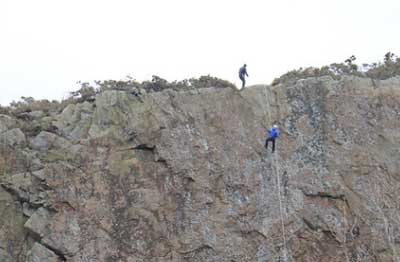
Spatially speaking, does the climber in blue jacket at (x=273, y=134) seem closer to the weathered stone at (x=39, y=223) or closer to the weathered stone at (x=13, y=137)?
the weathered stone at (x=39, y=223)

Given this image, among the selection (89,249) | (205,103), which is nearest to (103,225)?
(89,249)

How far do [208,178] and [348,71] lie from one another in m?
7.82

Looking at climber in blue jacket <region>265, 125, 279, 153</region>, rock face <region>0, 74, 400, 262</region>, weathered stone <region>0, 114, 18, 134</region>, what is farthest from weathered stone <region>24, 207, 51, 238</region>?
climber in blue jacket <region>265, 125, 279, 153</region>

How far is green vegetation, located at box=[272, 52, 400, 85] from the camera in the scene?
75.2 feet

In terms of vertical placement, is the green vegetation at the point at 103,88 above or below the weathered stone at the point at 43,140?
above

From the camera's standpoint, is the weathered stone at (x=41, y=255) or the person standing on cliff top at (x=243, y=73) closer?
the weathered stone at (x=41, y=255)

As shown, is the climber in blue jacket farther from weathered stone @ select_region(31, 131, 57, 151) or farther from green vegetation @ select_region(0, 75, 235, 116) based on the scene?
weathered stone @ select_region(31, 131, 57, 151)

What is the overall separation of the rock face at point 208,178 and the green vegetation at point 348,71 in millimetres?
1269

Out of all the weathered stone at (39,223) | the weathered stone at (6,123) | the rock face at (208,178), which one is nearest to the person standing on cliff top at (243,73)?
Answer: the rock face at (208,178)

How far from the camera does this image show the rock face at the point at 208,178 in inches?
732

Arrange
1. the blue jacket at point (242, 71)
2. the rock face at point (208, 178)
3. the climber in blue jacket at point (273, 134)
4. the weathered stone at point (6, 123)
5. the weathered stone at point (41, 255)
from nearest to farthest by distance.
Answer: the weathered stone at point (41, 255)
the rock face at point (208, 178)
the climber in blue jacket at point (273, 134)
the weathered stone at point (6, 123)
the blue jacket at point (242, 71)

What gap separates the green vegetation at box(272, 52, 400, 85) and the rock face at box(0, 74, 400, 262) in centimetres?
127

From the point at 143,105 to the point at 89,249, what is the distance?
541 cm

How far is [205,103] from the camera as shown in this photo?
69.2ft
